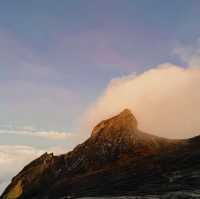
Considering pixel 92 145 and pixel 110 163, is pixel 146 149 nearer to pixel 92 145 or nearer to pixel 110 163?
pixel 110 163

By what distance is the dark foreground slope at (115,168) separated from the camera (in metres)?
83.9

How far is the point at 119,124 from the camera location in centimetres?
12300

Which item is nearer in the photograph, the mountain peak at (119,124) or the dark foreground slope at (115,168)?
the dark foreground slope at (115,168)

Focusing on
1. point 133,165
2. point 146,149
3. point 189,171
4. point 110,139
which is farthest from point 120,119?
point 189,171

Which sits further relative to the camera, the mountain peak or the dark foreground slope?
the mountain peak

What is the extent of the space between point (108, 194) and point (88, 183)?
19.3 meters

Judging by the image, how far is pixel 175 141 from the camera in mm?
112562

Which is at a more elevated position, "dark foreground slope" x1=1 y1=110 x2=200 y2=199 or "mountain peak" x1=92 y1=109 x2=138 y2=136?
"mountain peak" x1=92 y1=109 x2=138 y2=136

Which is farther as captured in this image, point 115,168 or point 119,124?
point 119,124

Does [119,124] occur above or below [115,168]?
above

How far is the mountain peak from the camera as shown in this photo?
4811 inches

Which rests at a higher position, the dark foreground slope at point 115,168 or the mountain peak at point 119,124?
the mountain peak at point 119,124

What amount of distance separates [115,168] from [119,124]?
20.8 metres

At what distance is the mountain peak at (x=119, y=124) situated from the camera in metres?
122
